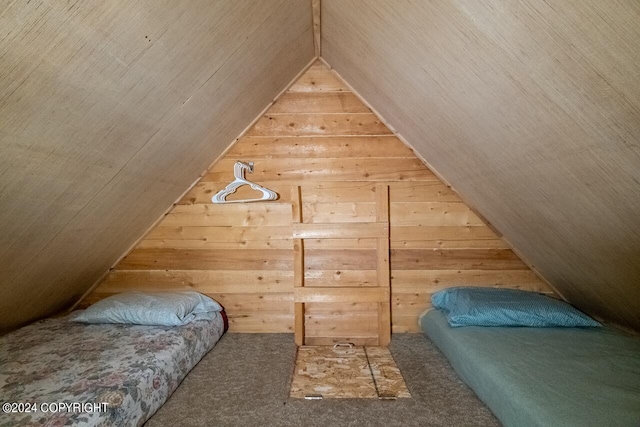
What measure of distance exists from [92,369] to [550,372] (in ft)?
6.49

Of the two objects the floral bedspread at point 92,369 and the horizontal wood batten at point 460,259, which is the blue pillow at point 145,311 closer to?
the floral bedspread at point 92,369

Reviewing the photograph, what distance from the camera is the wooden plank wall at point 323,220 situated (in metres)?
2.28

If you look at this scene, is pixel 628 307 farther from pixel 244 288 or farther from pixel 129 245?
pixel 129 245

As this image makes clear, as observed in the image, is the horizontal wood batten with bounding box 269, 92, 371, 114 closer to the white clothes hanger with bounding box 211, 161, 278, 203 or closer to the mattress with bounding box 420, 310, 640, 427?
the white clothes hanger with bounding box 211, 161, 278, 203

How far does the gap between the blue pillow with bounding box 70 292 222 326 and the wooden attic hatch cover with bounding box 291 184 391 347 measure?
0.65 metres

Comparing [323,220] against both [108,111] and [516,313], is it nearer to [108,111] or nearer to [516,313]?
[516,313]

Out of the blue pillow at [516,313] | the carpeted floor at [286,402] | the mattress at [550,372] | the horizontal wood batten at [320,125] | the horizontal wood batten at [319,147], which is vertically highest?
the horizontal wood batten at [320,125]

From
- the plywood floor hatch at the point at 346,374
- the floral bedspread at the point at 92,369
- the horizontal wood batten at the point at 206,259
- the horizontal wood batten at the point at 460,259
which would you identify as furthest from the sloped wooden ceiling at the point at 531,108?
the floral bedspread at the point at 92,369

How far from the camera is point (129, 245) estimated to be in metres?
2.32

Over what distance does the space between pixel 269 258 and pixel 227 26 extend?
1503 mm

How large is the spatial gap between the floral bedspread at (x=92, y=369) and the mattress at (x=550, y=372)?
144 centimetres

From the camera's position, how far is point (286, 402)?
1470mm

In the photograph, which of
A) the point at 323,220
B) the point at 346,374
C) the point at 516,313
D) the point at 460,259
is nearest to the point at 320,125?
the point at 323,220

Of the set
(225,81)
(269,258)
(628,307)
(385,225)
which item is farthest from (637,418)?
(225,81)
